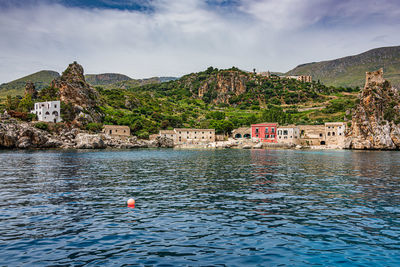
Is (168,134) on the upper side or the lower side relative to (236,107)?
lower

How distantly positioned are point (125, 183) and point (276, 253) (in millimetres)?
15227

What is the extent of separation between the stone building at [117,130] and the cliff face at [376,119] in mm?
69983

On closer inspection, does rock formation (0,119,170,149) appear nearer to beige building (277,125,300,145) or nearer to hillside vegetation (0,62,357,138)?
hillside vegetation (0,62,357,138)

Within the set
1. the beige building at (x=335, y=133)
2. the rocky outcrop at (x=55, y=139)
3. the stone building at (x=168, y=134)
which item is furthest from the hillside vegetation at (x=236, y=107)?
the beige building at (x=335, y=133)

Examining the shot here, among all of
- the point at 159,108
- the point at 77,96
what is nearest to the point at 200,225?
the point at 77,96

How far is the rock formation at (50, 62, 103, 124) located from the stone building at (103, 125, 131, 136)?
7.59m

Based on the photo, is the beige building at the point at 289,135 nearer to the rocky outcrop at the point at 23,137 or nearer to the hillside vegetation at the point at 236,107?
the hillside vegetation at the point at 236,107

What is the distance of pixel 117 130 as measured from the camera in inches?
3787

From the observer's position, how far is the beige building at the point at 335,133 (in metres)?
89.8

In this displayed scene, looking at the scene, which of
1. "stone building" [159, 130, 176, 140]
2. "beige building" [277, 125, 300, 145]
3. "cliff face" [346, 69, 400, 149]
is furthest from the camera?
"stone building" [159, 130, 176, 140]

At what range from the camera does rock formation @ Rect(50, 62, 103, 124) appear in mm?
96875

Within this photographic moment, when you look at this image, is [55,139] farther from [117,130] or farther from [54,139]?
[117,130]

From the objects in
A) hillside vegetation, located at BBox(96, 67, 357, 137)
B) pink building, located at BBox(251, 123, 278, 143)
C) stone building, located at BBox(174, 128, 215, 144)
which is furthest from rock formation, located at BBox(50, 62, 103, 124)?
pink building, located at BBox(251, 123, 278, 143)

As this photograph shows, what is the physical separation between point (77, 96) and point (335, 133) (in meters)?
89.3
